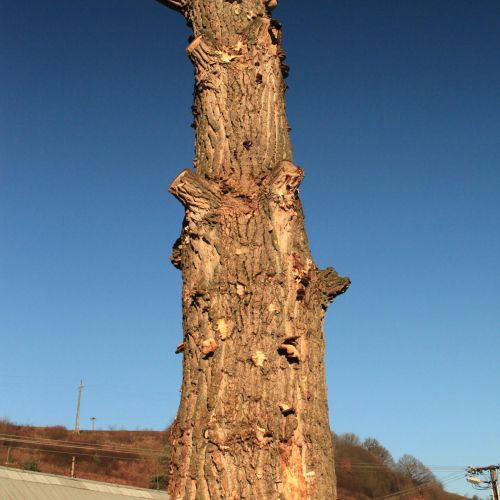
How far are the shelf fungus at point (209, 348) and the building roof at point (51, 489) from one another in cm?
2130

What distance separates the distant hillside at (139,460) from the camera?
41031 mm

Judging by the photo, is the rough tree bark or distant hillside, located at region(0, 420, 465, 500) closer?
the rough tree bark

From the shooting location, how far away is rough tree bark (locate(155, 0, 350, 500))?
3080 mm

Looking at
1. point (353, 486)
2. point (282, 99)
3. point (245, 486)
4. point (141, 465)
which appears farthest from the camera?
point (353, 486)

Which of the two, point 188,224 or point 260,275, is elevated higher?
point 188,224

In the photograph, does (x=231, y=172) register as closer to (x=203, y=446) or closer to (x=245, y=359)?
(x=245, y=359)

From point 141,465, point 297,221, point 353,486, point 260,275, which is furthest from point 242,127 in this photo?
point 353,486

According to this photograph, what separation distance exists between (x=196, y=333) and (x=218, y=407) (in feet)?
1.37

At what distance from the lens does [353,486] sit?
4809 cm

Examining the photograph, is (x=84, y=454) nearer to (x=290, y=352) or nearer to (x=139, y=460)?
(x=139, y=460)

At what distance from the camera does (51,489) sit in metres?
23.3

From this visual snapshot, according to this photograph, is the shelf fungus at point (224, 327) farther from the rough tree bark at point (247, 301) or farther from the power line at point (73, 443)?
→ the power line at point (73, 443)

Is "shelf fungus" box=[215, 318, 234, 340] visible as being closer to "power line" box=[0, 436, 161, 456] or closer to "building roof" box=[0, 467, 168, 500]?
"building roof" box=[0, 467, 168, 500]

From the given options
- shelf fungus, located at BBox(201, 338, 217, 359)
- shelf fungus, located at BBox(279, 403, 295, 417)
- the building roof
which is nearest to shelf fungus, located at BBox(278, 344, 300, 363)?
shelf fungus, located at BBox(279, 403, 295, 417)
